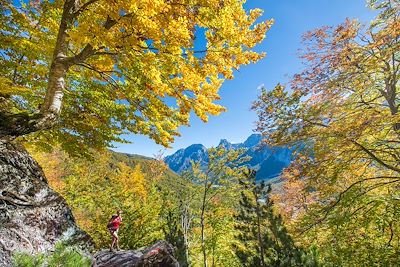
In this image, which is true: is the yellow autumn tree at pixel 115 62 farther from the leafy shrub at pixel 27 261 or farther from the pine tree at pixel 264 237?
the pine tree at pixel 264 237

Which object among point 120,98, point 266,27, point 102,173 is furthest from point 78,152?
point 102,173

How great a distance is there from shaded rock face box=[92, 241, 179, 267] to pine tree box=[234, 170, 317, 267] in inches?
177

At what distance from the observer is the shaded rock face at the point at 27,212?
17.5 feet

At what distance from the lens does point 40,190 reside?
6.50m

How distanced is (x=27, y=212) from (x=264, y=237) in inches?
422

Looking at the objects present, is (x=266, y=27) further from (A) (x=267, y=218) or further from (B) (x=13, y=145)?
(A) (x=267, y=218)

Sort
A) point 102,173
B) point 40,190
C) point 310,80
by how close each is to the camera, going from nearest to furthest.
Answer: point 40,190 → point 310,80 → point 102,173

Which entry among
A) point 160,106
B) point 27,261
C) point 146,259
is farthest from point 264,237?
point 27,261

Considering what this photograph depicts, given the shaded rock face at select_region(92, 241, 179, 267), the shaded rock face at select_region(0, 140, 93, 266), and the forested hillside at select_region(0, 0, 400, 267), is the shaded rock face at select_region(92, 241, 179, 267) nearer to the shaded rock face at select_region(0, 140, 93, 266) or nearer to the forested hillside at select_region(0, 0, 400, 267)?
the forested hillside at select_region(0, 0, 400, 267)

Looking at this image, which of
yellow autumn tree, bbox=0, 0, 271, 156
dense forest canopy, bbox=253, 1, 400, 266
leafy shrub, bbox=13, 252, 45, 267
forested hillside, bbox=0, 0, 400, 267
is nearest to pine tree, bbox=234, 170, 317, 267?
forested hillside, bbox=0, 0, 400, 267

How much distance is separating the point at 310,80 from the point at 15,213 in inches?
294

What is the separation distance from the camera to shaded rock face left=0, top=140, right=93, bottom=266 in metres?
5.32

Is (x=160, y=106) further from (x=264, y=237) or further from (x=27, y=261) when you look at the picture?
(x=264, y=237)

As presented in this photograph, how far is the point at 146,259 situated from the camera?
10.0 metres
